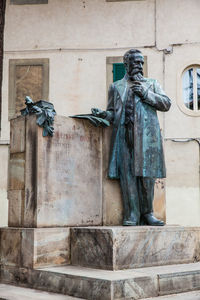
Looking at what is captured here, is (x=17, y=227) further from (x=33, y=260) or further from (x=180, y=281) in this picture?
(x=180, y=281)

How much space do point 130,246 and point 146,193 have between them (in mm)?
1009

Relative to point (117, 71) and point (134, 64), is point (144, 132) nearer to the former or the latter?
point (134, 64)

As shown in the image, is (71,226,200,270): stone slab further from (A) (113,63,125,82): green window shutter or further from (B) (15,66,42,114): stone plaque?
(B) (15,66,42,114): stone plaque

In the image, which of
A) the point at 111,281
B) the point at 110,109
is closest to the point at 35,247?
the point at 111,281

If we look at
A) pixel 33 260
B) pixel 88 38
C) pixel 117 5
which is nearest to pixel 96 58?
pixel 88 38

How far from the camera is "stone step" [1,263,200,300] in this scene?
4.23m

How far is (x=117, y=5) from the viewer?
48.2ft

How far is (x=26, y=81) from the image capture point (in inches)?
568

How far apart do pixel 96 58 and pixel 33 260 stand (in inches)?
402

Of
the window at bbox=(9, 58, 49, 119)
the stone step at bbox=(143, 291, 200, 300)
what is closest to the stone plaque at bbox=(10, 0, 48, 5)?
the window at bbox=(9, 58, 49, 119)

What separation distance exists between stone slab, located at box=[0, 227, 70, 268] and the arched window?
957 centimetres

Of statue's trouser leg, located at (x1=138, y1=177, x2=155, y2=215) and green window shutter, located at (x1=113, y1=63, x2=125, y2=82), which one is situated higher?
green window shutter, located at (x1=113, y1=63, x2=125, y2=82)

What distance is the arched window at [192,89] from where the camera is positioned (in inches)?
562

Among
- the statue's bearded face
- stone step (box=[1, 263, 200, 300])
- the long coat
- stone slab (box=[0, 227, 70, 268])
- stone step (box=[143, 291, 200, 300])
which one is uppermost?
the statue's bearded face
